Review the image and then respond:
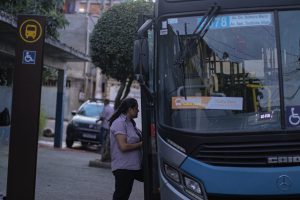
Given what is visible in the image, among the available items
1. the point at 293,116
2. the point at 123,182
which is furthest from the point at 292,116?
the point at 123,182

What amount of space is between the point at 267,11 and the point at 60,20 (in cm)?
1049

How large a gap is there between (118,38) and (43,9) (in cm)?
283

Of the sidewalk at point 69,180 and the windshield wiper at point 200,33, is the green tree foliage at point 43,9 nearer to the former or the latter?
the sidewalk at point 69,180

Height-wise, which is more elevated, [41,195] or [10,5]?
[10,5]

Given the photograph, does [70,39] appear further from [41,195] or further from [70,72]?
[41,195]

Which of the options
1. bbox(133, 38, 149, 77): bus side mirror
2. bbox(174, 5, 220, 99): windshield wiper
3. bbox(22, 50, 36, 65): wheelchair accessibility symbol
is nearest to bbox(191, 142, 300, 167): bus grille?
bbox(174, 5, 220, 99): windshield wiper

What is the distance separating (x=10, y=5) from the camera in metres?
13.5

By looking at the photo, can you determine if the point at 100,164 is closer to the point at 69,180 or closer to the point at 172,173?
the point at 69,180

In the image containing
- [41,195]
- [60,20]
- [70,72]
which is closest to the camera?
[41,195]

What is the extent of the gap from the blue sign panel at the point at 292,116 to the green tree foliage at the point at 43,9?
8.74 meters

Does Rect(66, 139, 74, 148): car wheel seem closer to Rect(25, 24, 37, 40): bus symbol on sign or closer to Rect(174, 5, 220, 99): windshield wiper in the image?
Rect(25, 24, 37, 40): bus symbol on sign

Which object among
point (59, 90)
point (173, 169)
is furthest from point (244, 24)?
point (59, 90)

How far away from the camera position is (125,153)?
7.04m

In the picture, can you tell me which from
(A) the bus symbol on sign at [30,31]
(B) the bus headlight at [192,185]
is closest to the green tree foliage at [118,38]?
(A) the bus symbol on sign at [30,31]
